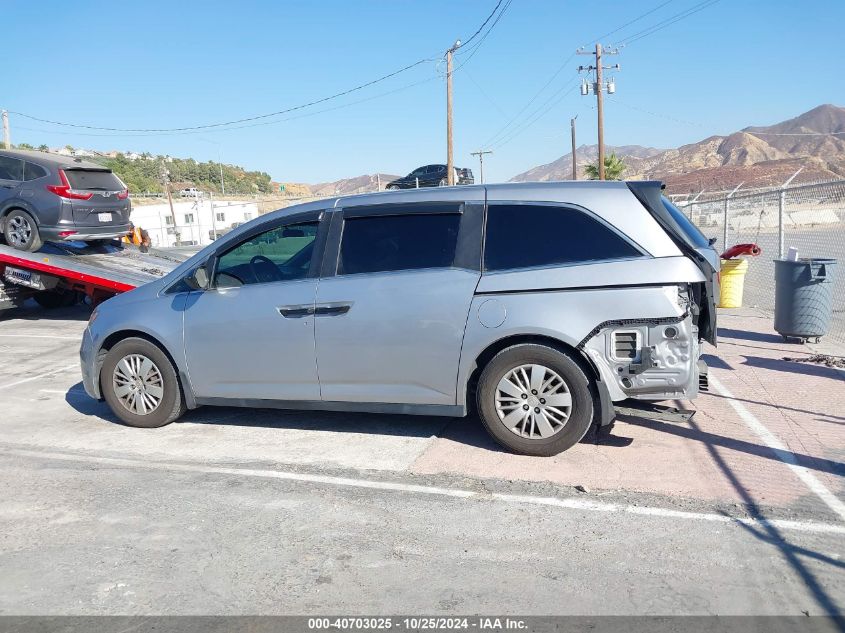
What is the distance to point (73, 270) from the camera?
36.4 feet

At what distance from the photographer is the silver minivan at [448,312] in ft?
16.5

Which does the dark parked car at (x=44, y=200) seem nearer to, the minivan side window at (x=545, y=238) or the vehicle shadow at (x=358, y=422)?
the vehicle shadow at (x=358, y=422)

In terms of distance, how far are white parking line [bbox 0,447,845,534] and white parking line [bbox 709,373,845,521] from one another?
0.36 m

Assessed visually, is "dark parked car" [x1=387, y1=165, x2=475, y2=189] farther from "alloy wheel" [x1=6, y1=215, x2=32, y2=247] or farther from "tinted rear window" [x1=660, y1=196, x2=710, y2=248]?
"tinted rear window" [x1=660, y1=196, x2=710, y2=248]

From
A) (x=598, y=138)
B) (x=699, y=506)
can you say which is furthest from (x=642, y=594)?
(x=598, y=138)

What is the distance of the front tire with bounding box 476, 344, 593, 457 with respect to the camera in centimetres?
510

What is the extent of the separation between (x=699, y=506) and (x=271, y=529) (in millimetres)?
2549

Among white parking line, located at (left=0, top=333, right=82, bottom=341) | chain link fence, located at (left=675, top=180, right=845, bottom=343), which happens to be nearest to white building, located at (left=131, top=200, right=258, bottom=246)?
white parking line, located at (left=0, top=333, right=82, bottom=341)

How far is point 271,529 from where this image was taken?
4.24m

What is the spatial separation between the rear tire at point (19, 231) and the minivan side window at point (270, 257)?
6.86 meters

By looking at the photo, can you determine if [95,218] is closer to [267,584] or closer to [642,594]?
[267,584]

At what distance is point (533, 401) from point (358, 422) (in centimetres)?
182

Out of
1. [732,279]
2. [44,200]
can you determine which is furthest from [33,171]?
[732,279]

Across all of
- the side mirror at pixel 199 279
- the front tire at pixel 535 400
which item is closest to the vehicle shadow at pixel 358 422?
the front tire at pixel 535 400
